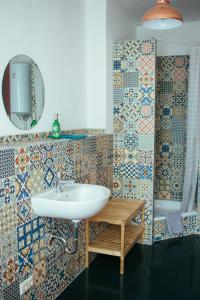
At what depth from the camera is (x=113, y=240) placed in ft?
9.81

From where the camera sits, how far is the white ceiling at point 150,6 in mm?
3416

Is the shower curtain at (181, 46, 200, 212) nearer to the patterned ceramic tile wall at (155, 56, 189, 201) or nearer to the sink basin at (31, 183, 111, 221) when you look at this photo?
the patterned ceramic tile wall at (155, 56, 189, 201)

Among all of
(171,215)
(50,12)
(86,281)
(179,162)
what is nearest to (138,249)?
(171,215)

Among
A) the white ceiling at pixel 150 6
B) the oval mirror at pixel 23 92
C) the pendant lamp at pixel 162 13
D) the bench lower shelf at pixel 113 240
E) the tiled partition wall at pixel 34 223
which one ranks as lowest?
the bench lower shelf at pixel 113 240

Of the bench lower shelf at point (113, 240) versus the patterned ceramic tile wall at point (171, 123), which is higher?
the patterned ceramic tile wall at point (171, 123)

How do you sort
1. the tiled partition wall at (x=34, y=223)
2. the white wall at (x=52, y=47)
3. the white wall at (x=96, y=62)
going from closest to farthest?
the tiled partition wall at (x=34, y=223) → the white wall at (x=52, y=47) → the white wall at (x=96, y=62)

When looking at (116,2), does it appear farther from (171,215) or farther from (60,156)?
(171,215)

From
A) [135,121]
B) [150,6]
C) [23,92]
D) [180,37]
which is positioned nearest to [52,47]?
[23,92]

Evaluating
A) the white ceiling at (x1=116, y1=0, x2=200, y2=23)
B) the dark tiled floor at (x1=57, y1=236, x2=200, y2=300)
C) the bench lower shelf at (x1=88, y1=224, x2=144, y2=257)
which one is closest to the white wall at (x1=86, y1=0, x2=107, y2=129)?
the white ceiling at (x1=116, y1=0, x2=200, y2=23)

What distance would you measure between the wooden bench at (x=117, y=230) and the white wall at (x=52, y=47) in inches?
32.6

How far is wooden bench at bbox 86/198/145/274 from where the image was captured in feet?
8.98

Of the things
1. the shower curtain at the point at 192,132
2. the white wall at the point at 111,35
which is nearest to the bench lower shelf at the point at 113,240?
the shower curtain at the point at 192,132

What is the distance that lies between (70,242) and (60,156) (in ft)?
2.35

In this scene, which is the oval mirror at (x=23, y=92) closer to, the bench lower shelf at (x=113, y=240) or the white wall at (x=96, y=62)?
the white wall at (x=96, y=62)
